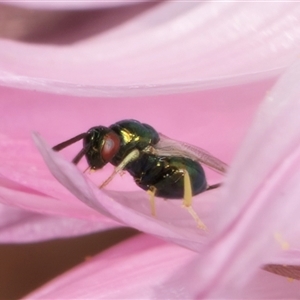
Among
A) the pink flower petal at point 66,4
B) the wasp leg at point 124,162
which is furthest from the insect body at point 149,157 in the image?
the pink flower petal at point 66,4

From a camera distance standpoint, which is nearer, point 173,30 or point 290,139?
point 290,139

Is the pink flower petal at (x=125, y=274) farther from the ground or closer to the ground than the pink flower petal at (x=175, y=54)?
closer to the ground

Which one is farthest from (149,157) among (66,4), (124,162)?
(66,4)

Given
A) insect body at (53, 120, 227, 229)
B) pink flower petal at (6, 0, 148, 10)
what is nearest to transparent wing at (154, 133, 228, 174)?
insect body at (53, 120, 227, 229)

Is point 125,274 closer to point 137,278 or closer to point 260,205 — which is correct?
point 137,278

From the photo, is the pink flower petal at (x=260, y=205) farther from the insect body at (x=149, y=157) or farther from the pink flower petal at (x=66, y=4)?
the pink flower petal at (x=66, y=4)

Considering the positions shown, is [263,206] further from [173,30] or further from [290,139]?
[173,30]

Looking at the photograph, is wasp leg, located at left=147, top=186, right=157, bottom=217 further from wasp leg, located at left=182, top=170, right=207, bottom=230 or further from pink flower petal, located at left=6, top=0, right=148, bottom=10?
pink flower petal, located at left=6, top=0, right=148, bottom=10

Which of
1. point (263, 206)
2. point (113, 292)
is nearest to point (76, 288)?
point (113, 292)
